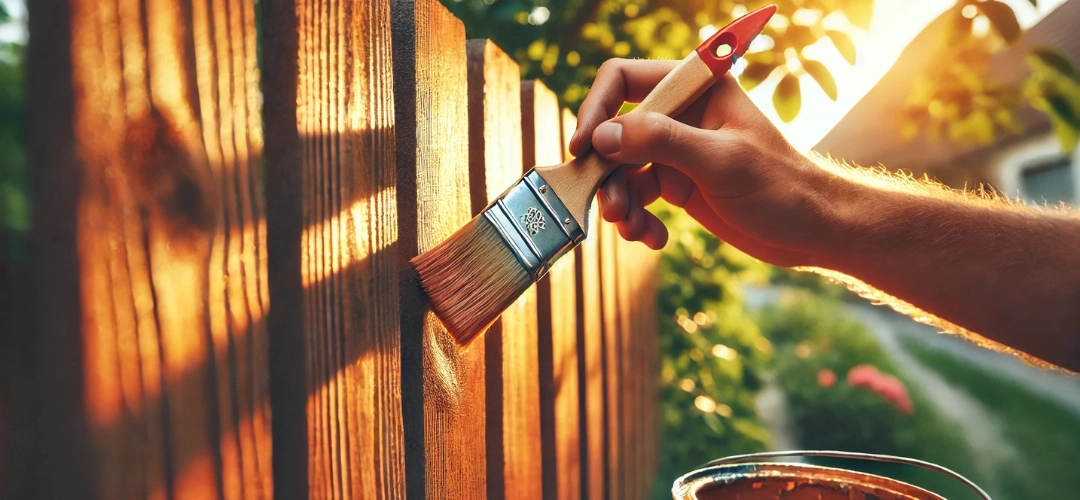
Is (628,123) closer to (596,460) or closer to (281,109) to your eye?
(281,109)

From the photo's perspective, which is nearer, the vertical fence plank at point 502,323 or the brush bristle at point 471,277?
the brush bristle at point 471,277

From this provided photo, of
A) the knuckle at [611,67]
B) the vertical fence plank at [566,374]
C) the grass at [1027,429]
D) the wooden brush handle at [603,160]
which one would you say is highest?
the knuckle at [611,67]

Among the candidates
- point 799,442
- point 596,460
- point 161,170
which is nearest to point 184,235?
point 161,170

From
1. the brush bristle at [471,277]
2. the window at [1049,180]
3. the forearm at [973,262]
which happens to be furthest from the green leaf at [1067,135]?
the window at [1049,180]

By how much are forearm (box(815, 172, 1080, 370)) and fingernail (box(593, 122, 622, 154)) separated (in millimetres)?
536

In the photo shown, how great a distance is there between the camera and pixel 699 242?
175 inches

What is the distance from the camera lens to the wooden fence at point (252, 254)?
0.53m

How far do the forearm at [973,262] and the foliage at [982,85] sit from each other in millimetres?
1025

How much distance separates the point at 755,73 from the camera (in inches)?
99.7

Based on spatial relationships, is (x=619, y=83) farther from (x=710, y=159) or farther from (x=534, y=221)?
(x=534, y=221)

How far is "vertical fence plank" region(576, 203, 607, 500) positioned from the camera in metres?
2.06

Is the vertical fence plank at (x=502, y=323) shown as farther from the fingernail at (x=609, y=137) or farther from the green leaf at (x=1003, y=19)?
the green leaf at (x=1003, y=19)

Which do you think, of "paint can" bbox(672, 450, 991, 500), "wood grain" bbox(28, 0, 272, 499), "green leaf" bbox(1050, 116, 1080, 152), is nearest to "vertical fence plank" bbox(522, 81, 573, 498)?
"paint can" bbox(672, 450, 991, 500)

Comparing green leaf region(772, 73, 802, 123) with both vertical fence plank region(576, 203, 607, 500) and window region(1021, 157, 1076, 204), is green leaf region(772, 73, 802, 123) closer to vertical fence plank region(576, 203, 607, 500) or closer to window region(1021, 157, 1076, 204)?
vertical fence plank region(576, 203, 607, 500)
